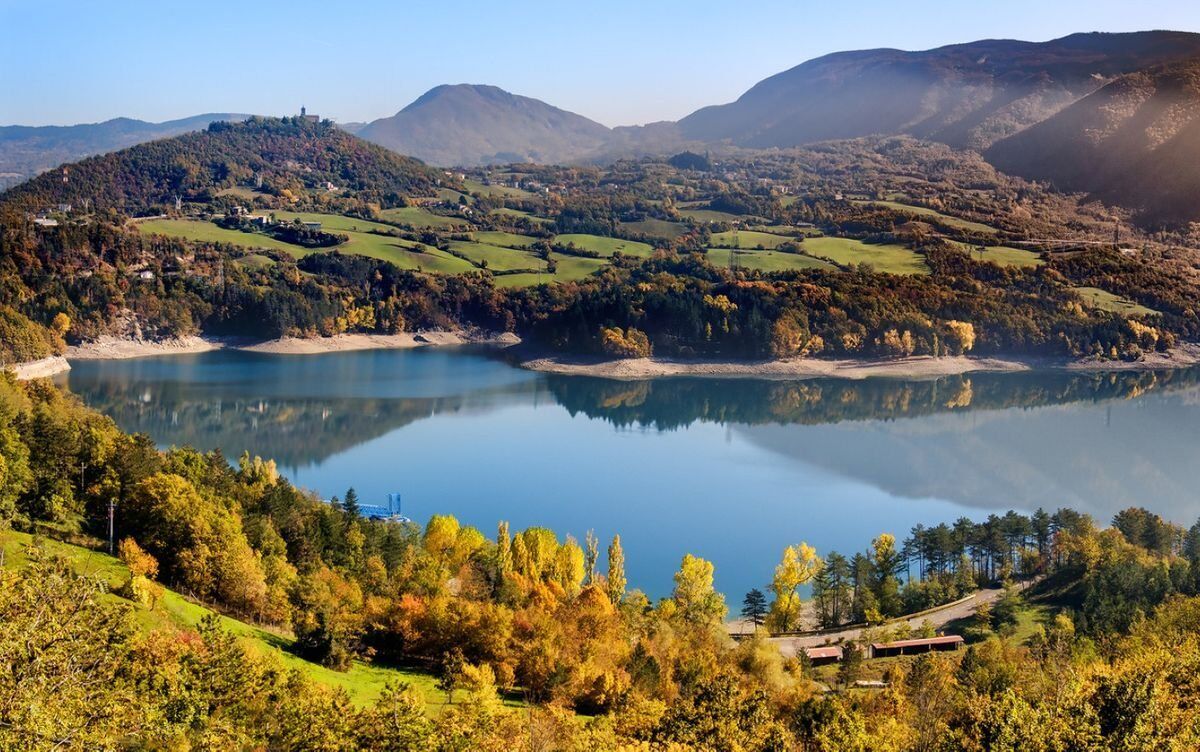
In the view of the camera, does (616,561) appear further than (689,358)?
Result: No

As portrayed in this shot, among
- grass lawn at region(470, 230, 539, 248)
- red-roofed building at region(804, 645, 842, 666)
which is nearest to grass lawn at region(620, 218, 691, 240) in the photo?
grass lawn at region(470, 230, 539, 248)

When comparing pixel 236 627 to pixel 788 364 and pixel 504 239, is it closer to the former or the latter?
pixel 788 364

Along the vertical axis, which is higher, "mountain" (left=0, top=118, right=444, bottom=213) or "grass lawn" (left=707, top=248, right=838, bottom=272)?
"mountain" (left=0, top=118, right=444, bottom=213)

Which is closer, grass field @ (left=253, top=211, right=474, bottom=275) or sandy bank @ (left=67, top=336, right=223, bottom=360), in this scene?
sandy bank @ (left=67, top=336, right=223, bottom=360)

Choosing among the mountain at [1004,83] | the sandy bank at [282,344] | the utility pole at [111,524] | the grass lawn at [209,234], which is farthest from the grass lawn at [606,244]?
the utility pole at [111,524]

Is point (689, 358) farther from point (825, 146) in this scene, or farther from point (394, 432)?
point (825, 146)

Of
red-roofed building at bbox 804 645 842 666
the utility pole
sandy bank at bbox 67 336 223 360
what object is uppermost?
the utility pole

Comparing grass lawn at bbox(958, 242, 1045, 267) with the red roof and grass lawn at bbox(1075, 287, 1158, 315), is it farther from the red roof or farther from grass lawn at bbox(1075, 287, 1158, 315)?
the red roof

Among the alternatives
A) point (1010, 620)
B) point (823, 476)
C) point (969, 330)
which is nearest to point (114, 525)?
point (1010, 620)
